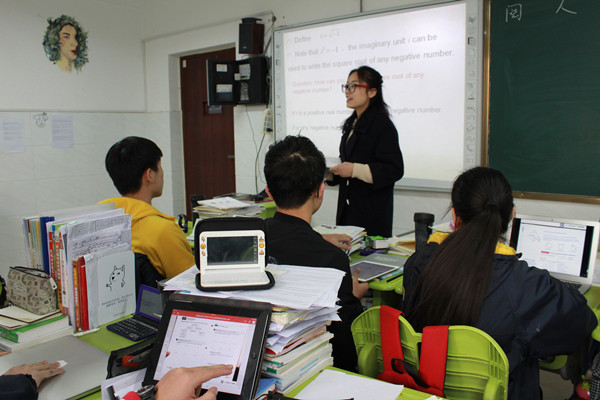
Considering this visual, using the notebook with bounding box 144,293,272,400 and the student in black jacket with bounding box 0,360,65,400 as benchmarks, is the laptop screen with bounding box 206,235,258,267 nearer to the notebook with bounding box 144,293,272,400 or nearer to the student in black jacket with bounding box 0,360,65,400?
the notebook with bounding box 144,293,272,400

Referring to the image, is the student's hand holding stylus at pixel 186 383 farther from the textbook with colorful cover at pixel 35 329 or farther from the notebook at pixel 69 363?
the textbook with colorful cover at pixel 35 329

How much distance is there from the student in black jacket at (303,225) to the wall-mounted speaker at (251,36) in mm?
3115

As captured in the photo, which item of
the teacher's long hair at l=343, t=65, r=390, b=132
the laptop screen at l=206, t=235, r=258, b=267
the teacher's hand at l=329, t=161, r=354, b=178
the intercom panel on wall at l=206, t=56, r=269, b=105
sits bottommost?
the laptop screen at l=206, t=235, r=258, b=267

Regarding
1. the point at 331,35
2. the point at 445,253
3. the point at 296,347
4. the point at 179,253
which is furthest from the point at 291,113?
the point at 296,347

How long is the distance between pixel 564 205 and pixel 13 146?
4.72 m

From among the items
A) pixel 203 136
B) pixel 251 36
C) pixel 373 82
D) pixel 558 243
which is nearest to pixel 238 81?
pixel 251 36

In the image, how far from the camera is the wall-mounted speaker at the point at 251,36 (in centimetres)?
459

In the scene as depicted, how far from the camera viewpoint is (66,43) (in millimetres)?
5016

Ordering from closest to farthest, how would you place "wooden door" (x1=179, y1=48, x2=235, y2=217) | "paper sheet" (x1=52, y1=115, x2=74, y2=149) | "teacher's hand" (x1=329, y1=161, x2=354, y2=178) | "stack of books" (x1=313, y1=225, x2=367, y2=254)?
"stack of books" (x1=313, y1=225, x2=367, y2=254), "teacher's hand" (x1=329, y1=161, x2=354, y2=178), "paper sheet" (x1=52, y1=115, x2=74, y2=149), "wooden door" (x1=179, y1=48, x2=235, y2=217)

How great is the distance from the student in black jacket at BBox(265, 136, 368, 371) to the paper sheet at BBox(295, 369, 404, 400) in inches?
13.9

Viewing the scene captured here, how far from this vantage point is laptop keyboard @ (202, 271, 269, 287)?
111 cm

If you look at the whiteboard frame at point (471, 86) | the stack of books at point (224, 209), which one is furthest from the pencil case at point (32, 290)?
the whiteboard frame at point (471, 86)

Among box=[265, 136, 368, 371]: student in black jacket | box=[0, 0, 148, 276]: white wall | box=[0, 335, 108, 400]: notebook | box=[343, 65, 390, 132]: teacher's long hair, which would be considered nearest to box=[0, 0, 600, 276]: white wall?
box=[0, 0, 148, 276]: white wall

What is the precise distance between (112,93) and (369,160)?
3.63m
